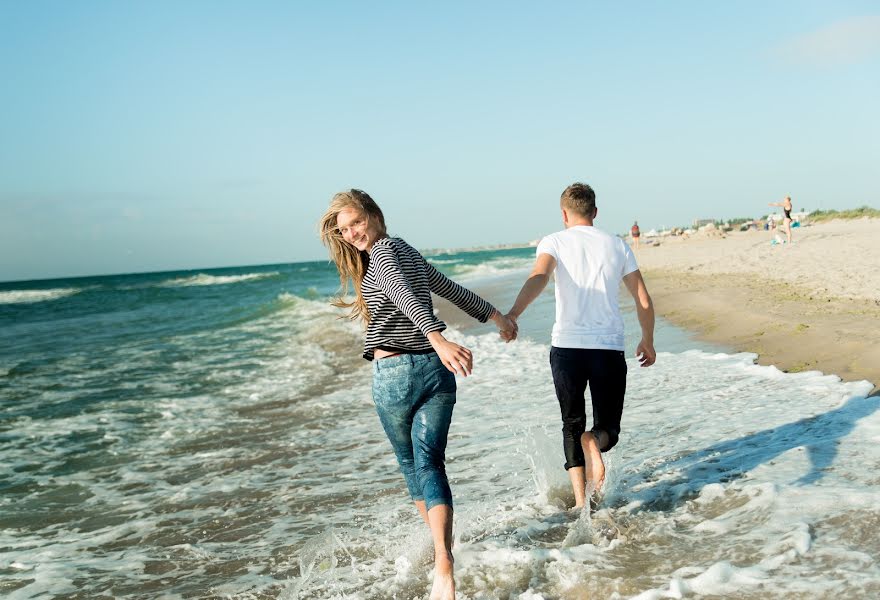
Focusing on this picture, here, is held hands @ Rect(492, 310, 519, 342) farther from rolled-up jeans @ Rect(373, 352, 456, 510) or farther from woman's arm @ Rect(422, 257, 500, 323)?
rolled-up jeans @ Rect(373, 352, 456, 510)

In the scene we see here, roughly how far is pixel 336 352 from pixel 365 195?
10788 millimetres

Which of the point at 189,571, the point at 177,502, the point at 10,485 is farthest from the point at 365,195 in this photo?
the point at 10,485

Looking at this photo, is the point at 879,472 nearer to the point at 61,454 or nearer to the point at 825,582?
the point at 825,582

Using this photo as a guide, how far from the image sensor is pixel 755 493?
4066 millimetres

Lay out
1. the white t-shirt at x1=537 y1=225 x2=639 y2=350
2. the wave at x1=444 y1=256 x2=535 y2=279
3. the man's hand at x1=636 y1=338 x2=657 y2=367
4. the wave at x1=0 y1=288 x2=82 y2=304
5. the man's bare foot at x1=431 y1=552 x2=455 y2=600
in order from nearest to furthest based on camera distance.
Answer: the man's bare foot at x1=431 y1=552 x2=455 y2=600, the white t-shirt at x1=537 y1=225 x2=639 y2=350, the man's hand at x1=636 y1=338 x2=657 y2=367, the wave at x1=444 y1=256 x2=535 y2=279, the wave at x1=0 y1=288 x2=82 y2=304

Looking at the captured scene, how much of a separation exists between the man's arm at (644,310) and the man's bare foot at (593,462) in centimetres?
60

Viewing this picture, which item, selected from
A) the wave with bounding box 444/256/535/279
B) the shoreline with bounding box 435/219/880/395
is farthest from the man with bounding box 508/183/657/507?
the wave with bounding box 444/256/535/279

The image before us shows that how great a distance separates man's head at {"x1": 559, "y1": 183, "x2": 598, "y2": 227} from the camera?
4152 mm

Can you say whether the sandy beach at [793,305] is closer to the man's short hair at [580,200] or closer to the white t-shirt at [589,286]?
the white t-shirt at [589,286]

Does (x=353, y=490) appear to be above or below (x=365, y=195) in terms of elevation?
below

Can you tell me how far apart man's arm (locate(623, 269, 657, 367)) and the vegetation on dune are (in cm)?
4212

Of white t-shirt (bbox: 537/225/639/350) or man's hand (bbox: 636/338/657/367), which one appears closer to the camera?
white t-shirt (bbox: 537/225/639/350)

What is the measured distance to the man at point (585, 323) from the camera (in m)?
3.96

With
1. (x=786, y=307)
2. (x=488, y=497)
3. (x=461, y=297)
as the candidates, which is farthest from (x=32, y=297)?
(x=461, y=297)
